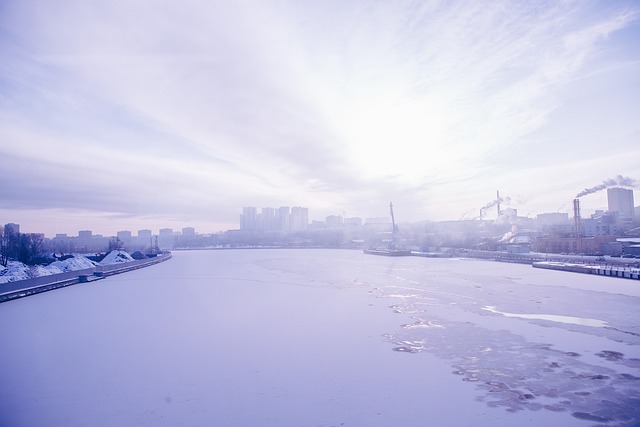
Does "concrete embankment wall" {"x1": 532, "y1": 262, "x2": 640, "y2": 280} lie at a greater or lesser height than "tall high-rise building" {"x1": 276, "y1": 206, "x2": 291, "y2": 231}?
lesser

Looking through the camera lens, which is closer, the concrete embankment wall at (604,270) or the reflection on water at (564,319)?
the reflection on water at (564,319)

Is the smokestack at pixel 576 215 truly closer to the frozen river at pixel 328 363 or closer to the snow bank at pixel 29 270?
the frozen river at pixel 328 363

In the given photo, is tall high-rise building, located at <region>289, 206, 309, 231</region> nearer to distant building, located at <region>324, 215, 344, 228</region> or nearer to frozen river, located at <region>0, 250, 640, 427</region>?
distant building, located at <region>324, 215, 344, 228</region>

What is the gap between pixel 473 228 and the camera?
68750 millimetres

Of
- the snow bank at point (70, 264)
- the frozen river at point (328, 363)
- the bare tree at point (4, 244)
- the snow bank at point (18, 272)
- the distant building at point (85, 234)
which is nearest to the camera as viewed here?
the frozen river at point (328, 363)

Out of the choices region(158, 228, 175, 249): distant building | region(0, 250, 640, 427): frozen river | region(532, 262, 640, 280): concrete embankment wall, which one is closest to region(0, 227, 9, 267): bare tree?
region(0, 250, 640, 427): frozen river

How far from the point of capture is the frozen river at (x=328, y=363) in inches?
190

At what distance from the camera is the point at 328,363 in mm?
6766

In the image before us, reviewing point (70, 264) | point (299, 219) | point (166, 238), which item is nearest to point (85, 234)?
point (166, 238)

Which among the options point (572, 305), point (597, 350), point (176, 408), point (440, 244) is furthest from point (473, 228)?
point (176, 408)

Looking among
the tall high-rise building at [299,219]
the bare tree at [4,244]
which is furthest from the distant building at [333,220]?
the bare tree at [4,244]

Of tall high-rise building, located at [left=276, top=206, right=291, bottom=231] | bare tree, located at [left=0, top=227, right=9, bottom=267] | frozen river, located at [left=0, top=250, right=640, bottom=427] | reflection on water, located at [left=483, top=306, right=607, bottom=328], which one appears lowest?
frozen river, located at [left=0, top=250, right=640, bottom=427]

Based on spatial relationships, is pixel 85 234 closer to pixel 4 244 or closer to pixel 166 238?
pixel 166 238

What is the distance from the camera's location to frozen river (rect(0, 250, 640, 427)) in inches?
190
